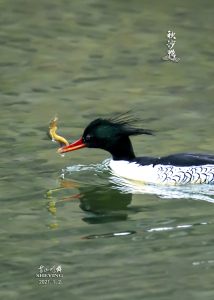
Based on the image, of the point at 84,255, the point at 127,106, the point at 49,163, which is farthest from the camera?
the point at 127,106

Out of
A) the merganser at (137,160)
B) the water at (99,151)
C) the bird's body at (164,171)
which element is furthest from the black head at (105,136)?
the water at (99,151)

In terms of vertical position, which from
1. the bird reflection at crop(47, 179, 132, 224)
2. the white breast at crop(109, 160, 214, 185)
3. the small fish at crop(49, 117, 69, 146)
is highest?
the small fish at crop(49, 117, 69, 146)

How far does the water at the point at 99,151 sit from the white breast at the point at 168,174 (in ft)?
0.41

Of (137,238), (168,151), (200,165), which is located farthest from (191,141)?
(137,238)

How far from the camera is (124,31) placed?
19766 millimetres

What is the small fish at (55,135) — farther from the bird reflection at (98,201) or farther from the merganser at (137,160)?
the bird reflection at (98,201)

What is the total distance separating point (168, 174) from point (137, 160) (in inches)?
20.5

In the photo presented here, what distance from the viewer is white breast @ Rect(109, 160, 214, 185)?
1397cm

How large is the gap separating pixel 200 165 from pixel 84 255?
8.63ft

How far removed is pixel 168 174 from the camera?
46.2 feet

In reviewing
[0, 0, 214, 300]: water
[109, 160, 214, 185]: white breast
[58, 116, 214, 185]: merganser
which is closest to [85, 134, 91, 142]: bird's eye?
[58, 116, 214, 185]: merganser

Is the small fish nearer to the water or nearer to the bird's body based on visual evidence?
the water

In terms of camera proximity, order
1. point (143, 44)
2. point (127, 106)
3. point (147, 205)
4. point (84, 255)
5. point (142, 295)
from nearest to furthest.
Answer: point (142, 295)
point (84, 255)
point (147, 205)
point (127, 106)
point (143, 44)

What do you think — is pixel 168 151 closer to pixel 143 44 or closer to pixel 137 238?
pixel 137 238
